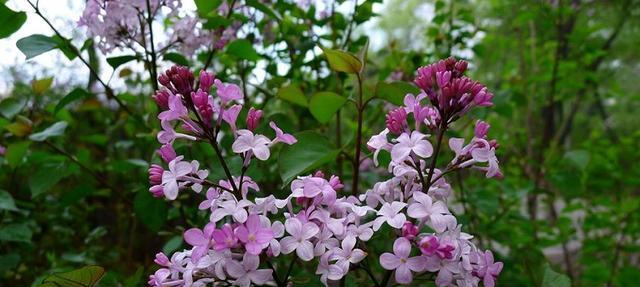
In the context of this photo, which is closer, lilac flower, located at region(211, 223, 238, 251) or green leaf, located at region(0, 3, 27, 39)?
lilac flower, located at region(211, 223, 238, 251)

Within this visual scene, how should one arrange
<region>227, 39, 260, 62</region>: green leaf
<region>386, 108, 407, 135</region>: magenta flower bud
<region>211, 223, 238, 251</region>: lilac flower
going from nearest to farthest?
<region>211, 223, 238, 251</region>: lilac flower
<region>386, 108, 407, 135</region>: magenta flower bud
<region>227, 39, 260, 62</region>: green leaf

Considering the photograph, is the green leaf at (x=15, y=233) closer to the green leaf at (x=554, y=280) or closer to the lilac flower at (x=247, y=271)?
the lilac flower at (x=247, y=271)

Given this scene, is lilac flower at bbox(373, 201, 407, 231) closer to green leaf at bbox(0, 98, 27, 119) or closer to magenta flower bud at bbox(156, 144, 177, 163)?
magenta flower bud at bbox(156, 144, 177, 163)

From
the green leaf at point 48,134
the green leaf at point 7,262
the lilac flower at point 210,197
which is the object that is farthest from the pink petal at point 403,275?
the green leaf at point 7,262

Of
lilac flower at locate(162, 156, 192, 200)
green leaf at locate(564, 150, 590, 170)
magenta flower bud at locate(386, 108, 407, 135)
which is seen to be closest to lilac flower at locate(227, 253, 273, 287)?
lilac flower at locate(162, 156, 192, 200)

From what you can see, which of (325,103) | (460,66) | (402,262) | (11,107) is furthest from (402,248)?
(11,107)
